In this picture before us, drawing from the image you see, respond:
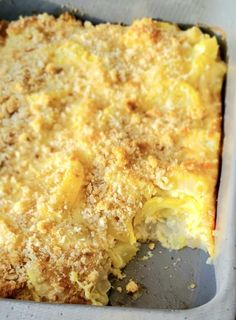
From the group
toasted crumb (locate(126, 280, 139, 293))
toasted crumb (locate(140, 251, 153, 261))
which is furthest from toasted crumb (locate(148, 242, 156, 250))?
toasted crumb (locate(126, 280, 139, 293))

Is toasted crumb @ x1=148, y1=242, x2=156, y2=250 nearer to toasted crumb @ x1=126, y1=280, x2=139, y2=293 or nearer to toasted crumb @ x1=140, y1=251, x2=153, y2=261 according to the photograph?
toasted crumb @ x1=140, y1=251, x2=153, y2=261

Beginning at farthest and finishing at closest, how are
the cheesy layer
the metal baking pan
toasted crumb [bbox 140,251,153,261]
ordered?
toasted crumb [bbox 140,251,153,261], the cheesy layer, the metal baking pan

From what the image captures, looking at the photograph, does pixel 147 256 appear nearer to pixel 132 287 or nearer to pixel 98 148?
pixel 132 287

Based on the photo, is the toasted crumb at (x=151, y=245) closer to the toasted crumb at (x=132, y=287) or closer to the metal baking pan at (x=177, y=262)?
the metal baking pan at (x=177, y=262)

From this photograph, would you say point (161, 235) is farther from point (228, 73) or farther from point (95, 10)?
point (95, 10)

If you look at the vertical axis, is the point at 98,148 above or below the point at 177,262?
above

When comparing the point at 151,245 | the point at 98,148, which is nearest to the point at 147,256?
the point at 151,245

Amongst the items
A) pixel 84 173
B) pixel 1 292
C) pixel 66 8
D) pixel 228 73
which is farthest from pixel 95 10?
pixel 1 292
